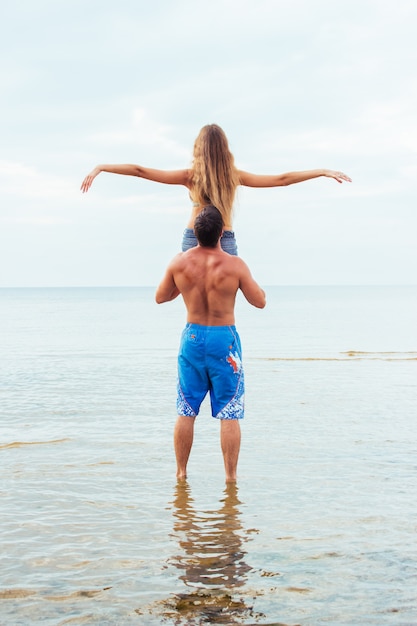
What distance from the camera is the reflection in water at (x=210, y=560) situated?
10.5 feet

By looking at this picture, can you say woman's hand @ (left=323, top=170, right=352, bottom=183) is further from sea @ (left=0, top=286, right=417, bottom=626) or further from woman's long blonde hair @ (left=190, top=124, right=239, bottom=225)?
sea @ (left=0, top=286, right=417, bottom=626)

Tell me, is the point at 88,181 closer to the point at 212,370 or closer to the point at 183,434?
the point at 212,370

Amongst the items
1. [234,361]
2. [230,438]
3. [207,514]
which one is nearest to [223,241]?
[234,361]

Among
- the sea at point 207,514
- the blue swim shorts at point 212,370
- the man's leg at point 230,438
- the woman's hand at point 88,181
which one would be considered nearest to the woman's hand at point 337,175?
the blue swim shorts at point 212,370

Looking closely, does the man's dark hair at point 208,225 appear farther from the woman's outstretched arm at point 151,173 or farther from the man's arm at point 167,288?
the woman's outstretched arm at point 151,173

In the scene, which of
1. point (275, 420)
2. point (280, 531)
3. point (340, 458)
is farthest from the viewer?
point (275, 420)

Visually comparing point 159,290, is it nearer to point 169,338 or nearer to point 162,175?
point 162,175

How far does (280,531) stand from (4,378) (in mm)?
10916

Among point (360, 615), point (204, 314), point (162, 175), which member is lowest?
point (360, 615)

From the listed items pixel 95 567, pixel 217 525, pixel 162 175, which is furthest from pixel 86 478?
pixel 162 175

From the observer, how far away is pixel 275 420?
30.6 ft

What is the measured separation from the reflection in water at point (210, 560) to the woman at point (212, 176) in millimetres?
1992

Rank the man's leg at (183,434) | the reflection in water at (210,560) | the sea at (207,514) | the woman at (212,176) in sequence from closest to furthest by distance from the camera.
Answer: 1. the reflection in water at (210,560)
2. the sea at (207,514)
3. the woman at (212,176)
4. the man's leg at (183,434)

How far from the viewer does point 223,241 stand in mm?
5527
